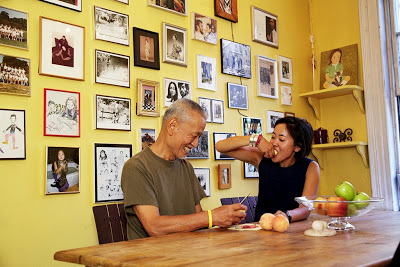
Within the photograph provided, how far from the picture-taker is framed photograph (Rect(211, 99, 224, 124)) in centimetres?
392

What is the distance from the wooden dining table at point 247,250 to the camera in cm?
142

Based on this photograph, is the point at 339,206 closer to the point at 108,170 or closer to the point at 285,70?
the point at 108,170

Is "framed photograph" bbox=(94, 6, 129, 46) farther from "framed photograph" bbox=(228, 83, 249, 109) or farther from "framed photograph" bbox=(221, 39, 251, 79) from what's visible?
"framed photograph" bbox=(228, 83, 249, 109)

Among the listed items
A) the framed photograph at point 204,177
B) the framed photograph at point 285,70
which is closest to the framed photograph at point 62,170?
the framed photograph at point 204,177

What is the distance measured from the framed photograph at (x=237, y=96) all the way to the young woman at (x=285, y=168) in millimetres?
1025

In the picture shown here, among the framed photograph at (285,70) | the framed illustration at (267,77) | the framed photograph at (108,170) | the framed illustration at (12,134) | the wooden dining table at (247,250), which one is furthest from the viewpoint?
the framed photograph at (285,70)

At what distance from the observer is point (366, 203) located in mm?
2043

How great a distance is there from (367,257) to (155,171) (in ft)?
4.04

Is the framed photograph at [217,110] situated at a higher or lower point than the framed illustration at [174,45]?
lower

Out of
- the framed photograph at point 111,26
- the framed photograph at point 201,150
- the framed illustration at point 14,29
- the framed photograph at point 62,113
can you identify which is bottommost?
the framed photograph at point 201,150

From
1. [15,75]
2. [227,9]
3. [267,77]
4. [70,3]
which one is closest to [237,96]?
[267,77]

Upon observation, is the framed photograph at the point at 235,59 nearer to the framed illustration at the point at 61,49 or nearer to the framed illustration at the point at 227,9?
the framed illustration at the point at 227,9

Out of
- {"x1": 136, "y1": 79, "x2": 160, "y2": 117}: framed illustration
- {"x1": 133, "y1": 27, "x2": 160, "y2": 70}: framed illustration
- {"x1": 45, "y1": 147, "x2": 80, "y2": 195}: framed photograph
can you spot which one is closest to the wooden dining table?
{"x1": 45, "y1": 147, "x2": 80, "y2": 195}: framed photograph

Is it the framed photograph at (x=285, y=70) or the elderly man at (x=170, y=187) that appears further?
the framed photograph at (x=285, y=70)
